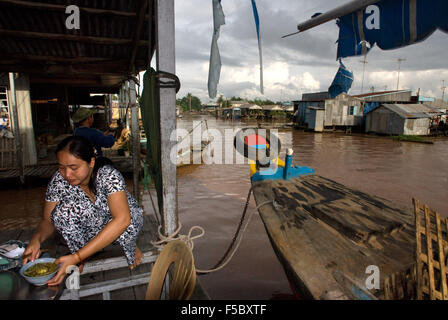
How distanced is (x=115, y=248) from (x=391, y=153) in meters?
17.1

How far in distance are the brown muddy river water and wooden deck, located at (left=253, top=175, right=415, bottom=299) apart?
828 millimetres

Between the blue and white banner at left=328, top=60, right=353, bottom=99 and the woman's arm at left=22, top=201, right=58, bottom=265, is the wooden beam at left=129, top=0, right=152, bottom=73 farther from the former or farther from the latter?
the blue and white banner at left=328, top=60, right=353, bottom=99

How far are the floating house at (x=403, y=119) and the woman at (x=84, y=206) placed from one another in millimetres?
25237

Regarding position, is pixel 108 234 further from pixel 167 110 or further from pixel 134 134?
pixel 134 134

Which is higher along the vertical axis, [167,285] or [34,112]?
[34,112]

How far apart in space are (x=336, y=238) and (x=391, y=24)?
2.51 meters

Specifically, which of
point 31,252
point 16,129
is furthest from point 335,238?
point 16,129

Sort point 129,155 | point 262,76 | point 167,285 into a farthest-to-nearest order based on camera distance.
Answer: point 129,155
point 262,76
point 167,285

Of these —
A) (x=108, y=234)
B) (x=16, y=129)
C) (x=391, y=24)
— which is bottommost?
(x=108, y=234)

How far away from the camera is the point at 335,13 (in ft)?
10.3

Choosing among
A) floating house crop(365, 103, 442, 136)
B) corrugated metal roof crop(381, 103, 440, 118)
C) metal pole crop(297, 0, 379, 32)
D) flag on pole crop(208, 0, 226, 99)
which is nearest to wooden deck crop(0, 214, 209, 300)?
flag on pole crop(208, 0, 226, 99)

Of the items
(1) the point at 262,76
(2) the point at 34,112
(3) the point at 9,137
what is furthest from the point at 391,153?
(2) the point at 34,112

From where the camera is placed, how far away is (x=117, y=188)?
200 cm

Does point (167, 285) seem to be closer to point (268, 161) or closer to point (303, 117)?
point (268, 161)
